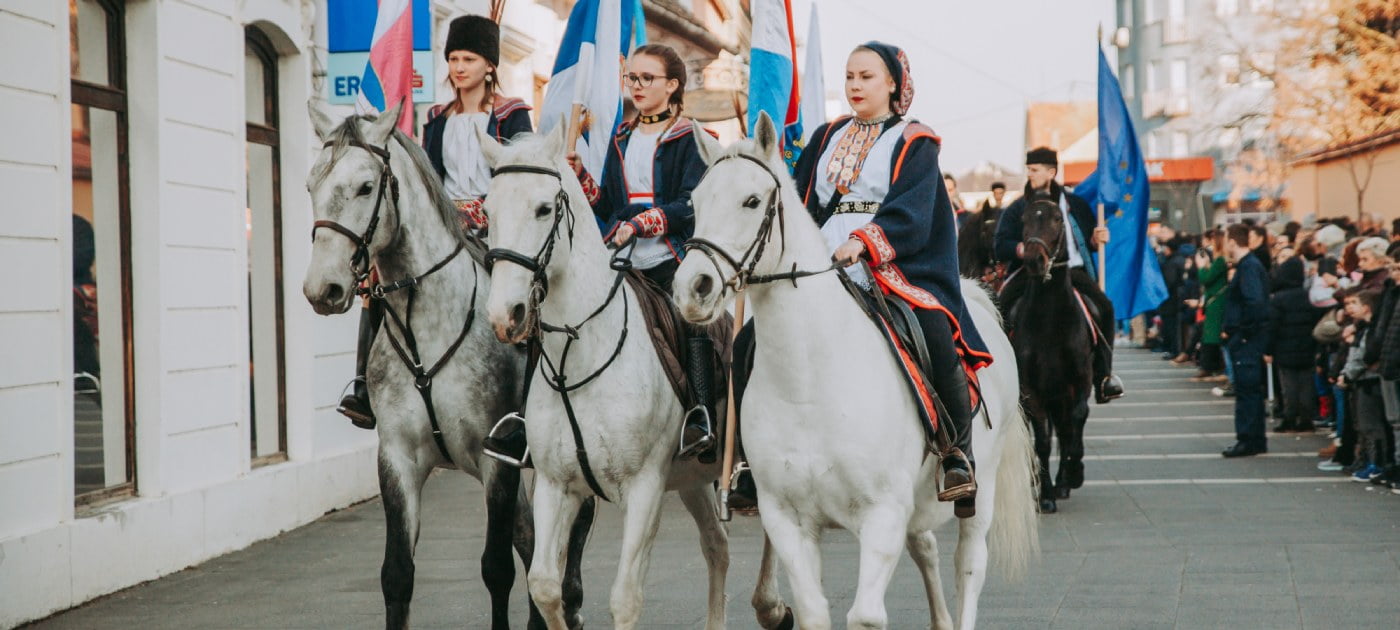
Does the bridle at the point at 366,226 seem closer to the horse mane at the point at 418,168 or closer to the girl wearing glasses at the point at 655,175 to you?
the horse mane at the point at 418,168

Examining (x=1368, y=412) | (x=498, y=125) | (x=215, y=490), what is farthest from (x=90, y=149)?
(x=1368, y=412)

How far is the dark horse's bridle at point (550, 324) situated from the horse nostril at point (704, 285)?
0.86 meters

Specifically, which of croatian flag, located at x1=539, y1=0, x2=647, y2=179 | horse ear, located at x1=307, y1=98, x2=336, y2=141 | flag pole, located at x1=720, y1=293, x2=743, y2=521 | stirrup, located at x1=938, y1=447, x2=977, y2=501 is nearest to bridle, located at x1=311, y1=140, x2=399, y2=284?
horse ear, located at x1=307, y1=98, x2=336, y2=141

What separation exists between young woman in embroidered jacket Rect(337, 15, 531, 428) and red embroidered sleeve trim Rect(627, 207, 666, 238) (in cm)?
99

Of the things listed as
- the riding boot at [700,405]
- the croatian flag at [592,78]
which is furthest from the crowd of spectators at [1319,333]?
the riding boot at [700,405]

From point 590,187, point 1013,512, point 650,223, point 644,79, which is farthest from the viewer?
point 1013,512

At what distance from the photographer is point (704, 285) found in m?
5.45

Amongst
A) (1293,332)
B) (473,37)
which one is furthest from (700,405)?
(1293,332)

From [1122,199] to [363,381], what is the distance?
8.81 m

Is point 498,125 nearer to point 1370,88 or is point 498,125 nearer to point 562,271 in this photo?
point 562,271

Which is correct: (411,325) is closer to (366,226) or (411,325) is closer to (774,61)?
(366,226)

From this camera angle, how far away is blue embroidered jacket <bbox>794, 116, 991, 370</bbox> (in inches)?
252

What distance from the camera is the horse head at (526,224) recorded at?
236 inches

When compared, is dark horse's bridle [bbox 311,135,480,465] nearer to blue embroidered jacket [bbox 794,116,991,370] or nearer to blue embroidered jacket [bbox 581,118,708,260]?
blue embroidered jacket [bbox 581,118,708,260]
